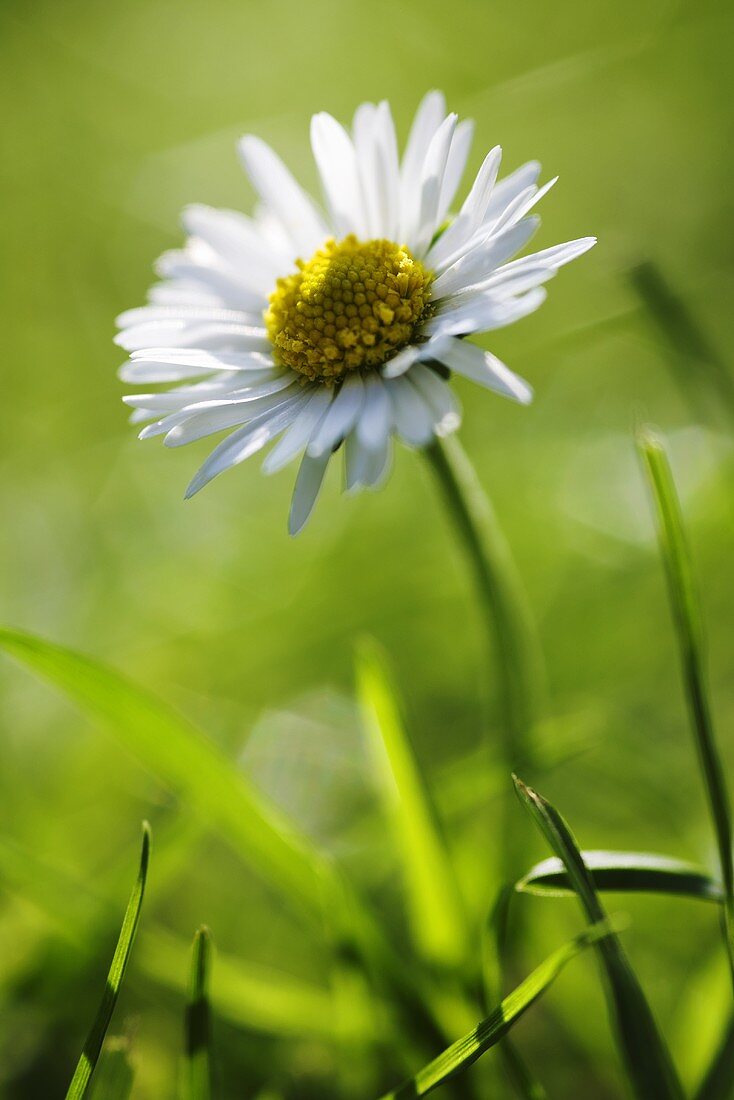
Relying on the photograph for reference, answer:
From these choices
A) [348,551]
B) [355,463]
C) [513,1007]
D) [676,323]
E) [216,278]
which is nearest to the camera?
[513,1007]

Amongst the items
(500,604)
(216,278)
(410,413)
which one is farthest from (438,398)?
(216,278)

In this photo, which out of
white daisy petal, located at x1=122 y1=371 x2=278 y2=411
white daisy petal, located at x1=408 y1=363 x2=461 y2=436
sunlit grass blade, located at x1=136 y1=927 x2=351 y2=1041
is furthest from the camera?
sunlit grass blade, located at x1=136 y1=927 x2=351 y2=1041

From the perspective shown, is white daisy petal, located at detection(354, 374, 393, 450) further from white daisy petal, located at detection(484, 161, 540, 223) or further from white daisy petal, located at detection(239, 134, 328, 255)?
white daisy petal, located at detection(239, 134, 328, 255)

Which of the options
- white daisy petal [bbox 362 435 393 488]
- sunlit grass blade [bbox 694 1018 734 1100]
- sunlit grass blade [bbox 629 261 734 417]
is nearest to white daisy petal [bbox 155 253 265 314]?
white daisy petal [bbox 362 435 393 488]

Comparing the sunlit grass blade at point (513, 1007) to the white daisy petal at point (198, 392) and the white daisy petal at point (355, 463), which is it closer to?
the white daisy petal at point (355, 463)

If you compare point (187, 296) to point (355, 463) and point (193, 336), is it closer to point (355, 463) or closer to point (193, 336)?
point (193, 336)

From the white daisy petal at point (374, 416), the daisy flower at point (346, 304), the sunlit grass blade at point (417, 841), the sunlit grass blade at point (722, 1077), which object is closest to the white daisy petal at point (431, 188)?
the daisy flower at point (346, 304)

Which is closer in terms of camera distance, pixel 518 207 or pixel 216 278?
pixel 518 207
